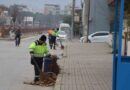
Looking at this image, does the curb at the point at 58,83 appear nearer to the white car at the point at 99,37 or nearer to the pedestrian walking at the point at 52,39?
the pedestrian walking at the point at 52,39

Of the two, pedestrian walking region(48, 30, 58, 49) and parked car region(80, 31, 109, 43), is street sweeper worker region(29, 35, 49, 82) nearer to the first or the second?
pedestrian walking region(48, 30, 58, 49)

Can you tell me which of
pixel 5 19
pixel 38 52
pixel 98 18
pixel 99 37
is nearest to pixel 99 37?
pixel 99 37

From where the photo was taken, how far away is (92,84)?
Result: 15141 millimetres

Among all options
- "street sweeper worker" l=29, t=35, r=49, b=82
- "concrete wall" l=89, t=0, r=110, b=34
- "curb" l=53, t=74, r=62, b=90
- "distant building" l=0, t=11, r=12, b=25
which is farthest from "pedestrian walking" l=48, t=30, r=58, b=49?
"distant building" l=0, t=11, r=12, b=25

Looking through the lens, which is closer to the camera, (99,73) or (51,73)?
(51,73)

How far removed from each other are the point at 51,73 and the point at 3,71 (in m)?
3.72

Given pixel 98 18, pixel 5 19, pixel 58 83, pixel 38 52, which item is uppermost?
pixel 38 52

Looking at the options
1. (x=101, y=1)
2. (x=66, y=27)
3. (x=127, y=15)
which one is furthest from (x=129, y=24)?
(x=66, y=27)

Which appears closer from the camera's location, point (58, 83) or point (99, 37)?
point (58, 83)

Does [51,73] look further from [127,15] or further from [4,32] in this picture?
[4,32]

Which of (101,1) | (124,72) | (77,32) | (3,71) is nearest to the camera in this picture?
(124,72)

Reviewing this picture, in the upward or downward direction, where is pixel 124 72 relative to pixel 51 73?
upward

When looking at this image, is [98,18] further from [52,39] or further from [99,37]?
[52,39]

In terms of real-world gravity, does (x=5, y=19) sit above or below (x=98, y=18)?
below
